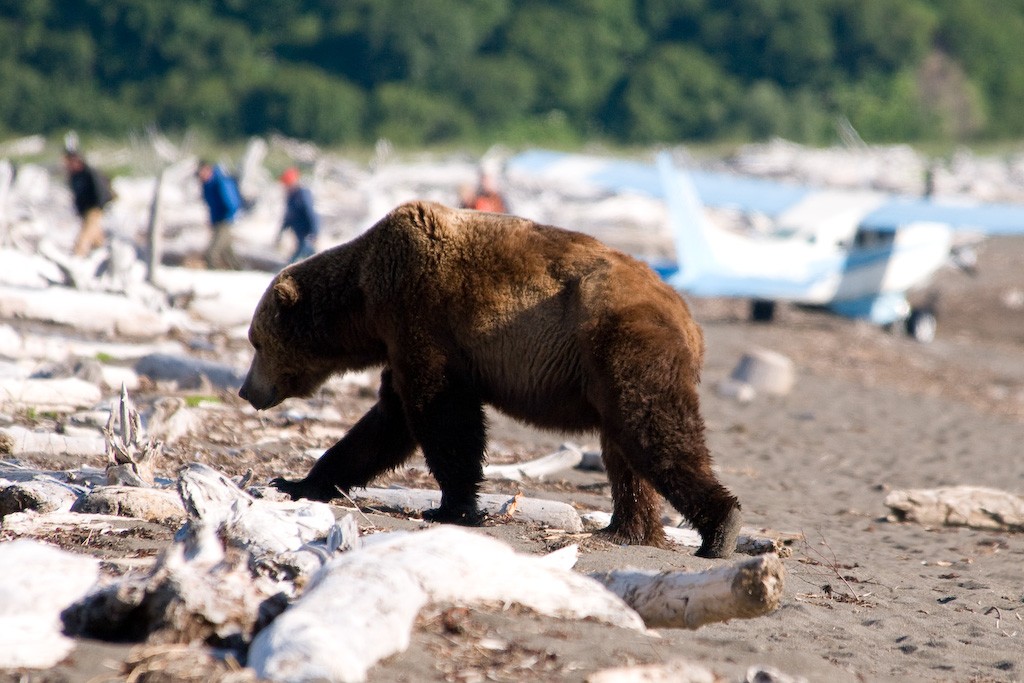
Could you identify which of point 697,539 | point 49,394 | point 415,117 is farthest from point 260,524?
point 415,117

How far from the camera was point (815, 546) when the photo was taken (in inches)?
252

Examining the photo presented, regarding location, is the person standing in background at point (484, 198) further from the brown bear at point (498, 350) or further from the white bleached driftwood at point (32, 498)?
the white bleached driftwood at point (32, 498)

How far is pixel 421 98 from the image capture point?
58000 millimetres

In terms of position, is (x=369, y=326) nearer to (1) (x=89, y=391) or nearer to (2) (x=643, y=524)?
(2) (x=643, y=524)

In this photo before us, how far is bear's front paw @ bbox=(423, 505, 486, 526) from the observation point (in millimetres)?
5211

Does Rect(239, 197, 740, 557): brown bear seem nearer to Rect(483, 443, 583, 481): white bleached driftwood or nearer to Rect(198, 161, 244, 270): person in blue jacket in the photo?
Rect(483, 443, 583, 481): white bleached driftwood

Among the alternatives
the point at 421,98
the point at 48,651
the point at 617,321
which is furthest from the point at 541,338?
the point at 421,98

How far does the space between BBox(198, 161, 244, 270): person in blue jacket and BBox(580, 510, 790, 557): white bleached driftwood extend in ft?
35.0

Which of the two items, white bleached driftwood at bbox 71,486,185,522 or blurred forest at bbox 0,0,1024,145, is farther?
blurred forest at bbox 0,0,1024,145

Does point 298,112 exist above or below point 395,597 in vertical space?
above

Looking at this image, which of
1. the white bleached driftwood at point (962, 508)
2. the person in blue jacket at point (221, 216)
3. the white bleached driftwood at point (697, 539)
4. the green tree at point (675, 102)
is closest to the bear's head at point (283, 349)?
the white bleached driftwood at point (697, 539)

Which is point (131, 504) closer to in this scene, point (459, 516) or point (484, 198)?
point (459, 516)

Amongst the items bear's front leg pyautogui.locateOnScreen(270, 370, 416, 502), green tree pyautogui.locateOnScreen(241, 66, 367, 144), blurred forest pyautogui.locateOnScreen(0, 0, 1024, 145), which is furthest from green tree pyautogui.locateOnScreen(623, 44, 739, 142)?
bear's front leg pyautogui.locateOnScreen(270, 370, 416, 502)

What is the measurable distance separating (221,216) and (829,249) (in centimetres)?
979
